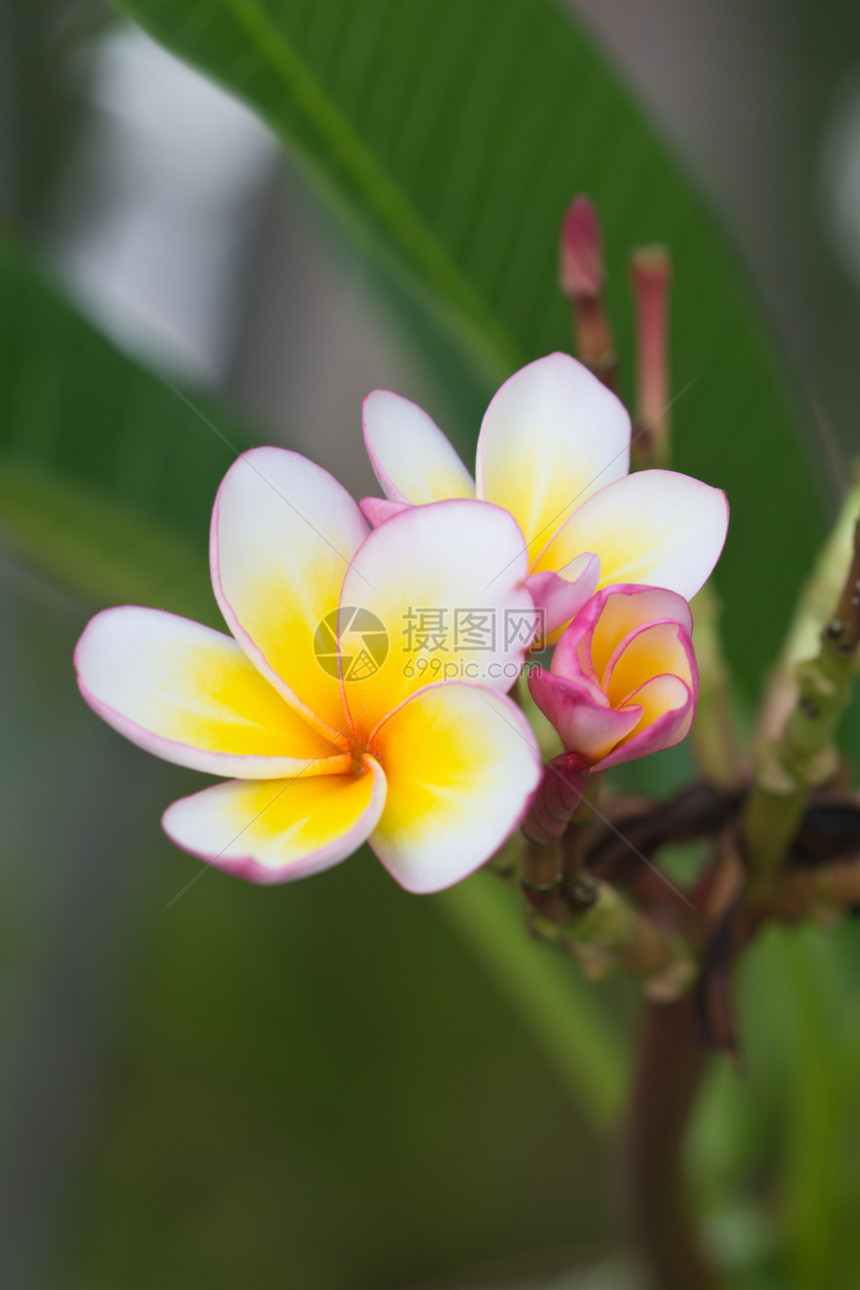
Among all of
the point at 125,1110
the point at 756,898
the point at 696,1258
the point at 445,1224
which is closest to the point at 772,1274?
the point at 696,1258

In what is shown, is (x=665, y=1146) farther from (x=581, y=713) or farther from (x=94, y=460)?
(x=94, y=460)

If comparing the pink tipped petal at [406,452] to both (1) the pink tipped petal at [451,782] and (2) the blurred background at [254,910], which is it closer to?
(1) the pink tipped petal at [451,782]

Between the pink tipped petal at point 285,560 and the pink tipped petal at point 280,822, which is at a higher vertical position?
the pink tipped petal at point 285,560

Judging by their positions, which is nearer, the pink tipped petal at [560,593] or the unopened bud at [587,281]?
the pink tipped petal at [560,593]

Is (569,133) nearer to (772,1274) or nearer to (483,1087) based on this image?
(772,1274)

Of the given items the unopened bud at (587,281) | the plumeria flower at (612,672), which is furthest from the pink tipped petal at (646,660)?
the unopened bud at (587,281)

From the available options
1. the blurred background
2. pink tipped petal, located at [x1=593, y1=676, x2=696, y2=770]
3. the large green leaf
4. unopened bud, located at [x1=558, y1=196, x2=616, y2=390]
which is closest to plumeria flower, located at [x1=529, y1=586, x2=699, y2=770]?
pink tipped petal, located at [x1=593, y1=676, x2=696, y2=770]
